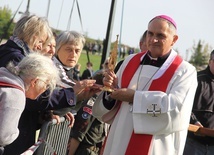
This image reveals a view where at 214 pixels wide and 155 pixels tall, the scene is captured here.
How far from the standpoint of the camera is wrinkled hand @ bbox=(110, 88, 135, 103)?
3.56 metres

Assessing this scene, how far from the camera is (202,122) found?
204 inches

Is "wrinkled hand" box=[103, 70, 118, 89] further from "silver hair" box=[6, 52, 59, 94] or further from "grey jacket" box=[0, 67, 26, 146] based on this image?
"grey jacket" box=[0, 67, 26, 146]

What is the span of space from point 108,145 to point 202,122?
1.76 m

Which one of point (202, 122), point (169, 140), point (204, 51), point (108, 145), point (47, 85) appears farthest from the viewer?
point (204, 51)

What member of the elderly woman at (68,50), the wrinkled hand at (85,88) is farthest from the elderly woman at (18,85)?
the elderly woman at (68,50)

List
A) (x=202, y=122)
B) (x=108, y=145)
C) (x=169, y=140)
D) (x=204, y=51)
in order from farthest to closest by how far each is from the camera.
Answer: (x=204, y=51), (x=202, y=122), (x=108, y=145), (x=169, y=140)

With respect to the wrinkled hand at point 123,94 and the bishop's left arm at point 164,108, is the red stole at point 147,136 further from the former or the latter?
the wrinkled hand at point 123,94

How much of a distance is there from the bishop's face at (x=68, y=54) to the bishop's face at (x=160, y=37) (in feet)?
2.96

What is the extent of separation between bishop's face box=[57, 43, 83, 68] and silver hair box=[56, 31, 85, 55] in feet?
0.10

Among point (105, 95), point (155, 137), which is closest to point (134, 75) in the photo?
point (105, 95)

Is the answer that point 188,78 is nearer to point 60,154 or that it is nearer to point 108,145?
point 108,145

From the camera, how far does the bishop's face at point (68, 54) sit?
4.30 m

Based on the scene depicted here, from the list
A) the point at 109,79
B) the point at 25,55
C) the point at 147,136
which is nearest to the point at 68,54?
the point at 109,79

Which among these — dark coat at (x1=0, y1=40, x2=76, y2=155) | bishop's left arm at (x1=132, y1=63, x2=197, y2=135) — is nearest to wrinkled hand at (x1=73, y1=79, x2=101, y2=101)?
dark coat at (x1=0, y1=40, x2=76, y2=155)
